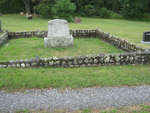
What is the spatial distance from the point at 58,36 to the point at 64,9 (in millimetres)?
16776

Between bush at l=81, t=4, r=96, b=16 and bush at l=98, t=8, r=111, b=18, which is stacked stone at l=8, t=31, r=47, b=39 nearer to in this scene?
bush at l=81, t=4, r=96, b=16

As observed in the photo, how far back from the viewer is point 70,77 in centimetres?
627

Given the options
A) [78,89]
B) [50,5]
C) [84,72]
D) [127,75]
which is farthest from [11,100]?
[50,5]

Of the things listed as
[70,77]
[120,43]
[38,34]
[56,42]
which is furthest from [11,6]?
[70,77]

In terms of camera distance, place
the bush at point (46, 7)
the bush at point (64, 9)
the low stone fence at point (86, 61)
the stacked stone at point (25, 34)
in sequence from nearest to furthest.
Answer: the low stone fence at point (86, 61)
the stacked stone at point (25, 34)
the bush at point (64, 9)
the bush at point (46, 7)

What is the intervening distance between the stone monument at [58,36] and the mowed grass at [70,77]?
502 centimetres

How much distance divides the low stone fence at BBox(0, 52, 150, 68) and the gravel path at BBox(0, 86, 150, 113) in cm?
191

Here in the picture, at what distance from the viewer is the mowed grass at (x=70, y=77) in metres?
5.75

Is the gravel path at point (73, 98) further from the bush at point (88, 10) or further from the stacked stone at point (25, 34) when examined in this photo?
the bush at point (88, 10)

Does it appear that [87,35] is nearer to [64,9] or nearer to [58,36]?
[58,36]

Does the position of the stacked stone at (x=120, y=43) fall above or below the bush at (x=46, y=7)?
below

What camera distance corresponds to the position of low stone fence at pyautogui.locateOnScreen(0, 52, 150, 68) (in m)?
7.09

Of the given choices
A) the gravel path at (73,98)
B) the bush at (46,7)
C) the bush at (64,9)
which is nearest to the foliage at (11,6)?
the bush at (46,7)

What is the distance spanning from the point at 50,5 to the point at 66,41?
20.9 metres
